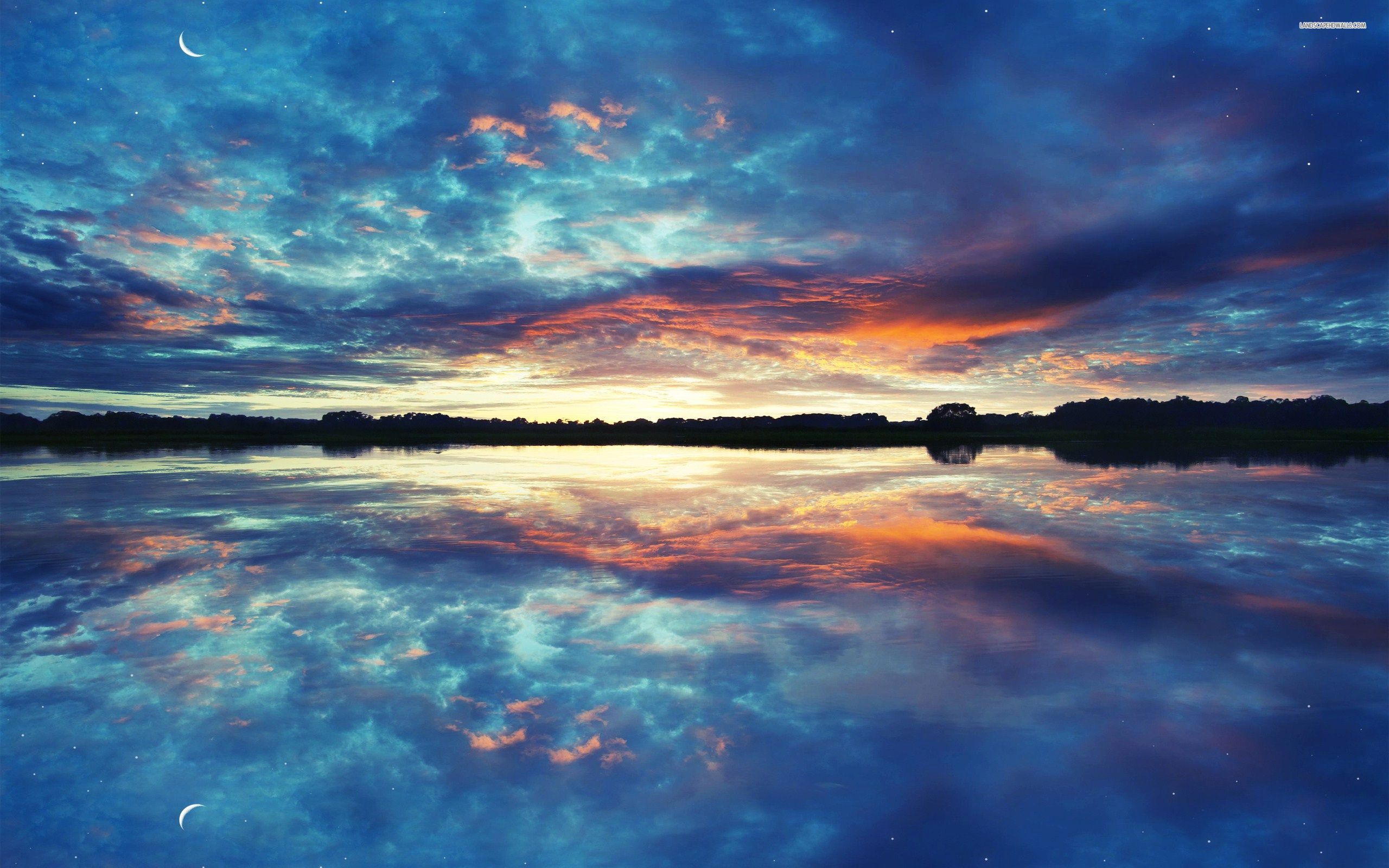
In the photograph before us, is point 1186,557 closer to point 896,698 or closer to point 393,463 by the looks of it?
point 896,698

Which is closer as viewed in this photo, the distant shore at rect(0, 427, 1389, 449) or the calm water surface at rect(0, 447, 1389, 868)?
the calm water surface at rect(0, 447, 1389, 868)

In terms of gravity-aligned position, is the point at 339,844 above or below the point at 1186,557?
below

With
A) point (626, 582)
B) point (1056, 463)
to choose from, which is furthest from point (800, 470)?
point (626, 582)

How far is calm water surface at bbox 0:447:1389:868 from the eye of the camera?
13.9ft

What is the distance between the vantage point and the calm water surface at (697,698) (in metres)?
4.23

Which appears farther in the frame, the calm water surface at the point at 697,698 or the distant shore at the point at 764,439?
the distant shore at the point at 764,439

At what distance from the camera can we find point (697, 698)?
5.87 meters

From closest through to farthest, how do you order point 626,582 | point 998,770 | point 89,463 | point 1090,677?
point 998,770, point 1090,677, point 626,582, point 89,463

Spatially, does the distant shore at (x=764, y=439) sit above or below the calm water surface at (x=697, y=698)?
above

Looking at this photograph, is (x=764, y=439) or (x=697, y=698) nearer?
(x=697, y=698)

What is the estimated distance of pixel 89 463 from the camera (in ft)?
97.5

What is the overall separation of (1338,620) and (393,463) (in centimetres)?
3248

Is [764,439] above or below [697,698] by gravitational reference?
above

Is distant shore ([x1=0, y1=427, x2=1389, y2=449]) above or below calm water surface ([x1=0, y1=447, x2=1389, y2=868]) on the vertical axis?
above
